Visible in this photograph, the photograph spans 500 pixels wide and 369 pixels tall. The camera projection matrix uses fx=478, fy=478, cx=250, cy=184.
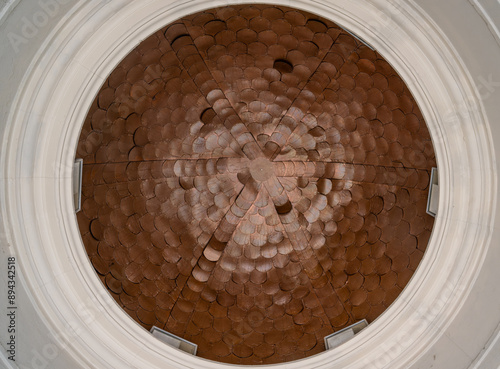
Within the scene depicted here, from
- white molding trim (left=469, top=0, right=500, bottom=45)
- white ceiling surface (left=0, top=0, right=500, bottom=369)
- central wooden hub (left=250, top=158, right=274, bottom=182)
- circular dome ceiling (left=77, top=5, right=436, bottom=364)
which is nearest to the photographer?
white molding trim (left=469, top=0, right=500, bottom=45)

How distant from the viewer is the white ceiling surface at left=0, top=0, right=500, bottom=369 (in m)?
4.00

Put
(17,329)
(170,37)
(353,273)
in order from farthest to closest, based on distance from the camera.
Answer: (353,273) < (170,37) < (17,329)

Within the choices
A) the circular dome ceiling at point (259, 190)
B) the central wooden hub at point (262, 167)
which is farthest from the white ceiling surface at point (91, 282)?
the central wooden hub at point (262, 167)

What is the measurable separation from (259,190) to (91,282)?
193cm

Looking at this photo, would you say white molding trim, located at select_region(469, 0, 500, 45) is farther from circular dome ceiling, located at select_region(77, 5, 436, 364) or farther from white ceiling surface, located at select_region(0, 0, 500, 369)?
circular dome ceiling, located at select_region(77, 5, 436, 364)

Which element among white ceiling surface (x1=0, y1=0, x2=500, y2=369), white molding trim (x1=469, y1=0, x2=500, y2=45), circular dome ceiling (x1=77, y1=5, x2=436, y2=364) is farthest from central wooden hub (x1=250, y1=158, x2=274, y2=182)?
white molding trim (x1=469, y1=0, x2=500, y2=45)

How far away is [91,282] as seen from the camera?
4.73 meters

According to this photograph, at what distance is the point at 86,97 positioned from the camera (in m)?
4.57

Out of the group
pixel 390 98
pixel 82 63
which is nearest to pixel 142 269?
pixel 82 63

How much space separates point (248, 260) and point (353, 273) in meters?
1.13

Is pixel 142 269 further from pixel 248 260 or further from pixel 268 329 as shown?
pixel 268 329

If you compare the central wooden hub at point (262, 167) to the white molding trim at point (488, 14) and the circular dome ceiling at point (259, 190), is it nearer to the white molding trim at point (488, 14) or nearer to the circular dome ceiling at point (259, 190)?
the circular dome ceiling at point (259, 190)

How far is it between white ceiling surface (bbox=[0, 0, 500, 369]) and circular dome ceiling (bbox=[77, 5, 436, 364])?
1.57ft

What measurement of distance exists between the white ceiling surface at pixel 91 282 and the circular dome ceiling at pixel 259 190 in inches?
18.9
